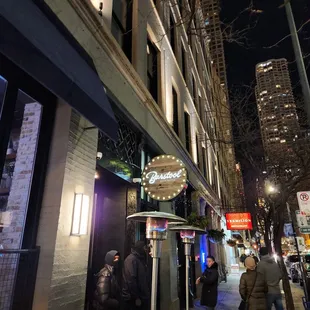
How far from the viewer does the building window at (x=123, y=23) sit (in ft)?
25.3

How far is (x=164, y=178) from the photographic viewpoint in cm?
683

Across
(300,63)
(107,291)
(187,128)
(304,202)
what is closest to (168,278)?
(107,291)

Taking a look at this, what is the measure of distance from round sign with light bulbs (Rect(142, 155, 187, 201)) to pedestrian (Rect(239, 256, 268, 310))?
2289 mm

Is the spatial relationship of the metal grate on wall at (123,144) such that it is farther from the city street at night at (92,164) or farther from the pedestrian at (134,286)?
the pedestrian at (134,286)

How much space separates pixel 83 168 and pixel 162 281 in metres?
5.49

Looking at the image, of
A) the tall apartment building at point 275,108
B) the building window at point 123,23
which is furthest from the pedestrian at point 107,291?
the tall apartment building at point 275,108

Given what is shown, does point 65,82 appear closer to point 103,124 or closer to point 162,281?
point 103,124

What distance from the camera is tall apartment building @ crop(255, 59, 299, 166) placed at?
35.9ft

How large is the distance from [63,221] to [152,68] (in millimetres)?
7939

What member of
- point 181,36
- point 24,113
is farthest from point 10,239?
point 181,36

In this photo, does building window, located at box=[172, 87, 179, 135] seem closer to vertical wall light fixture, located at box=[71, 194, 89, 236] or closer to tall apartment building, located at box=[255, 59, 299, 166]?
tall apartment building, located at box=[255, 59, 299, 166]

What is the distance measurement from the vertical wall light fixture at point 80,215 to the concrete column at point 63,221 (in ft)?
0.25

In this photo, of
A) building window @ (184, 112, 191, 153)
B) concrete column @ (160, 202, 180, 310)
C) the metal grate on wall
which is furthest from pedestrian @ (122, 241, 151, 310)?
building window @ (184, 112, 191, 153)

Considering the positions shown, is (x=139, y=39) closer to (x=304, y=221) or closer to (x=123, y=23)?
(x=123, y=23)
